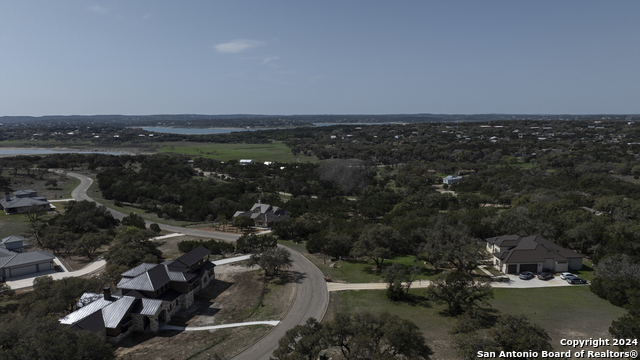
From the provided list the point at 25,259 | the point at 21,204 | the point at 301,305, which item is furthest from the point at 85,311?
the point at 21,204

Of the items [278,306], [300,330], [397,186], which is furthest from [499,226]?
[397,186]

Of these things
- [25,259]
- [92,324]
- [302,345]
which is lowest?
[25,259]

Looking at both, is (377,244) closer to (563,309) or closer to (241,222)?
(563,309)

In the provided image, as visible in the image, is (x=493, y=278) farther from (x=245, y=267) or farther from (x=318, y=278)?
(x=245, y=267)

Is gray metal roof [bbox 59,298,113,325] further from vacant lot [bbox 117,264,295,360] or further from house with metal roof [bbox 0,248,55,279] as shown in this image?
house with metal roof [bbox 0,248,55,279]

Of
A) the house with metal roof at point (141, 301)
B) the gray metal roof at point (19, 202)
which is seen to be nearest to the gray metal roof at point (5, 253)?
the house with metal roof at point (141, 301)

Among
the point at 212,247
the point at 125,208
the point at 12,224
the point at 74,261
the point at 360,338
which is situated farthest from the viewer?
the point at 125,208

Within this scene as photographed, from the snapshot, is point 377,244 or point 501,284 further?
point 377,244
